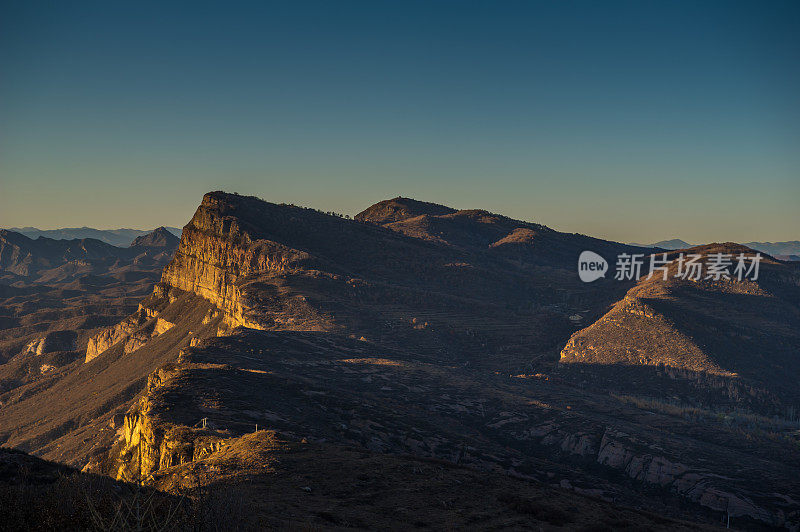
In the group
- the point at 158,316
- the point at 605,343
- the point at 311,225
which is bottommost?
the point at 158,316

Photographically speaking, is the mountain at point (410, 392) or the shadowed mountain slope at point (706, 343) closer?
the mountain at point (410, 392)

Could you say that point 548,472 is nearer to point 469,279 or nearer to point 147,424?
point 147,424

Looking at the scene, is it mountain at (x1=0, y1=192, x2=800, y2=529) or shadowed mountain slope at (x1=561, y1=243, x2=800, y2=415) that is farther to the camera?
shadowed mountain slope at (x1=561, y1=243, x2=800, y2=415)

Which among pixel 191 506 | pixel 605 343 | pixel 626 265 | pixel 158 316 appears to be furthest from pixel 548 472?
pixel 626 265

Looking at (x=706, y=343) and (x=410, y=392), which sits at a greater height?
(x=706, y=343)

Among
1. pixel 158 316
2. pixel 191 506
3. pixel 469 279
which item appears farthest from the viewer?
pixel 469 279

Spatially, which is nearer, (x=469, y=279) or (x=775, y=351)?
(x=775, y=351)

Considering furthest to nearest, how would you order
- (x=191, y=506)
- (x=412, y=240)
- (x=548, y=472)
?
1. (x=412, y=240)
2. (x=548, y=472)
3. (x=191, y=506)

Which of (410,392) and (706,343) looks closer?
(410,392)
